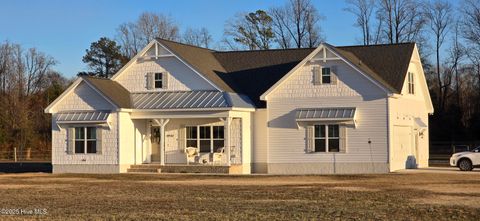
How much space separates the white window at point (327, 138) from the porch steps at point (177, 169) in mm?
4630

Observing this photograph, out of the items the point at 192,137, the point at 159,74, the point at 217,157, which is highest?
the point at 159,74

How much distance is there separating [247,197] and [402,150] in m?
17.6

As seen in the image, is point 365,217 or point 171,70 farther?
point 171,70

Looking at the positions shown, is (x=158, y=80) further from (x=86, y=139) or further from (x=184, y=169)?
(x=184, y=169)

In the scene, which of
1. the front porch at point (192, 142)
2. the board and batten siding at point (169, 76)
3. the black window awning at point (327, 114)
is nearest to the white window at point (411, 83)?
the black window awning at point (327, 114)

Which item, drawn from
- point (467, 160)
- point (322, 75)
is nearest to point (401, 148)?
point (467, 160)

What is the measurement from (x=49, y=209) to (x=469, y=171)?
24099 mm

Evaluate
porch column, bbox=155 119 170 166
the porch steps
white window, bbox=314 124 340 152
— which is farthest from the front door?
white window, bbox=314 124 340 152

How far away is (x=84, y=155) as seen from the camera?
42.0 meters

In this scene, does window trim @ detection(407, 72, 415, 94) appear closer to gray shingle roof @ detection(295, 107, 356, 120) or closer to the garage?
the garage

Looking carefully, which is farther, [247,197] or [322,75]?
[322,75]

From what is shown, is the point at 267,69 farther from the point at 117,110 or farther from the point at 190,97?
the point at 117,110

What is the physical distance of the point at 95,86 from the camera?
41.4 metres

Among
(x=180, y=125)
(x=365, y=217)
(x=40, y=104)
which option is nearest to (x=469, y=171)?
(x=180, y=125)
